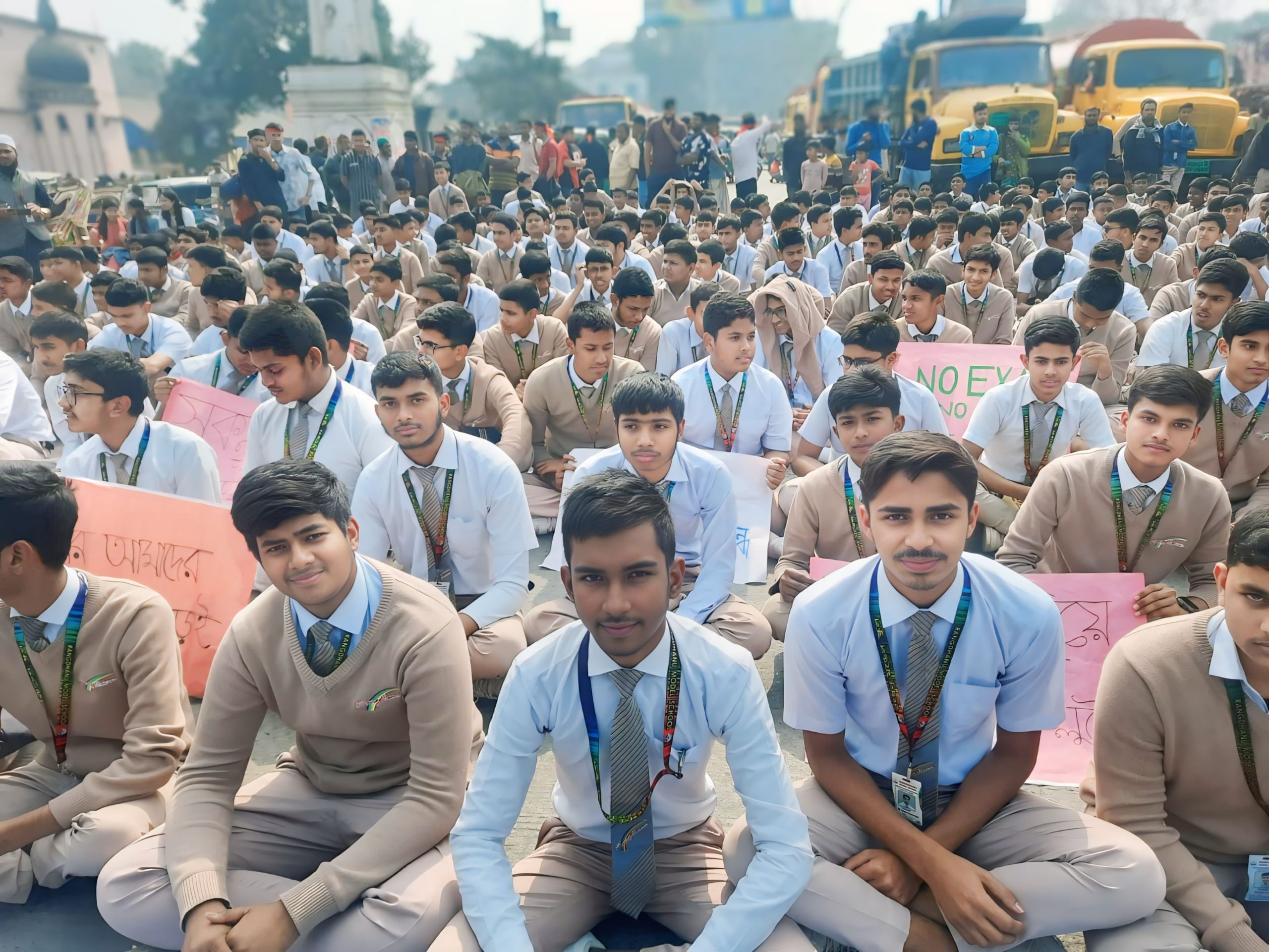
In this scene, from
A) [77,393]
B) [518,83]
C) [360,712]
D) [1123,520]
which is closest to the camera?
[360,712]

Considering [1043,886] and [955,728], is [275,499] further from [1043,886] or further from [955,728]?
[1043,886]

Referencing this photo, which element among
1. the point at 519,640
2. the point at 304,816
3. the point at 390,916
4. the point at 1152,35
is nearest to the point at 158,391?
the point at 519,640

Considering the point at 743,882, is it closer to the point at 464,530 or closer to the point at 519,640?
the point at 519,640

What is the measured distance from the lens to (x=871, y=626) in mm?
2439

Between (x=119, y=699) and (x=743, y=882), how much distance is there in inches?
71.4

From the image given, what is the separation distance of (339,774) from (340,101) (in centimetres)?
2310

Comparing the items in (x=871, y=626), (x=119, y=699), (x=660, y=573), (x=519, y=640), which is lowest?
(x=519, y=640)

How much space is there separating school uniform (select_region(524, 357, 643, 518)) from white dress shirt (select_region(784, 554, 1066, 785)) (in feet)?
10.2

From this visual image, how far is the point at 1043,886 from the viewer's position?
2.27 meters

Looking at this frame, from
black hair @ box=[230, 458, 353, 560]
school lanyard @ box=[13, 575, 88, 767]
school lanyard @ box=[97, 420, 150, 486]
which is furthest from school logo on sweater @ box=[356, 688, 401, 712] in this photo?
school lanyard @ box=[97, 420, 150, 486]

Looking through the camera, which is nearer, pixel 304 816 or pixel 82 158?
pixel 304 816

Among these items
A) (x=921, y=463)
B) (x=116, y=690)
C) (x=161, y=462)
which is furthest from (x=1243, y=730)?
(x=161, y=462)

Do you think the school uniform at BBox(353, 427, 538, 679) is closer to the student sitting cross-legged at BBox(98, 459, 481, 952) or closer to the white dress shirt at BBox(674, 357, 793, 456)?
the student sitting cross-legged at BBox(98, 459, 481, 952)

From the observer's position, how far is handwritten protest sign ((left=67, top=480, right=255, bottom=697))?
12.3ft
